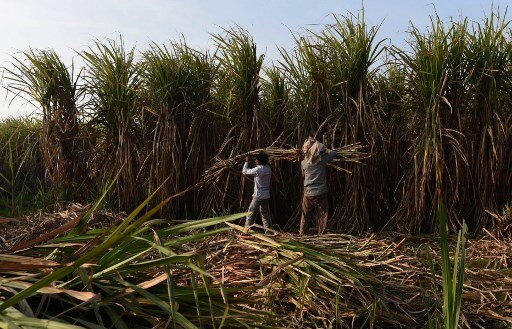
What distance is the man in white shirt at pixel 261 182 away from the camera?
6.33m

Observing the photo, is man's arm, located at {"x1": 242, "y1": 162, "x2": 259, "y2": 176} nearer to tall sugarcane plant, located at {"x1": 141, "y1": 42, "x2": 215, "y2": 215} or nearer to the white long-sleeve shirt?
the white long-sleeve shirt

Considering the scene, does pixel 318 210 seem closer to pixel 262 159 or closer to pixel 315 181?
pixel 315 181

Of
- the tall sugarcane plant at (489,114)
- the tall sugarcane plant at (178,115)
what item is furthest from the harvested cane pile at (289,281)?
the tall sugarcane plant at (178,115)

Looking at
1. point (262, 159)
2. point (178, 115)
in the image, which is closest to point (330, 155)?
point (262, 159)

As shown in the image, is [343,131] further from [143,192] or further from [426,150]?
[143,192]

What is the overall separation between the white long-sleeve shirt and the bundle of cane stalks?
244 mm

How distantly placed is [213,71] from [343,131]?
6.09 ft

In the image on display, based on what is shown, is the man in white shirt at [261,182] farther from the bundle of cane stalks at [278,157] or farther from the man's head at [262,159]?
the bundle of cane stalks at [278,157]

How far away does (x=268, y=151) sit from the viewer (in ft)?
21.4

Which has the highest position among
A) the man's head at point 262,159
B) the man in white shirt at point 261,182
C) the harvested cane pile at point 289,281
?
the man's head at point 262,159

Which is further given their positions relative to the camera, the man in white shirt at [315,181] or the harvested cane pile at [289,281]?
the man in white shirt at [315,181]

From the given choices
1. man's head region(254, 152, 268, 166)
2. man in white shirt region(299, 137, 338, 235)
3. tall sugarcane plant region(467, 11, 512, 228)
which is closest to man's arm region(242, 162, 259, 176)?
man's head region(254, 152, 268, 166)

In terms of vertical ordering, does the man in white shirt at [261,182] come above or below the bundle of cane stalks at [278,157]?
below

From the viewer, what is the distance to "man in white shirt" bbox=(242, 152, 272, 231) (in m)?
6.33
